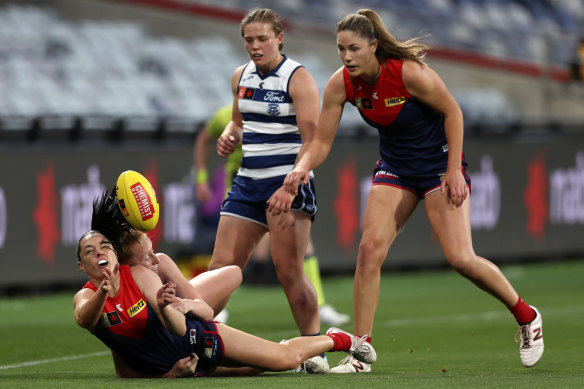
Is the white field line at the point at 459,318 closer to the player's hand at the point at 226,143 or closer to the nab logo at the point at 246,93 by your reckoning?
the player's hand at the point at 226,143

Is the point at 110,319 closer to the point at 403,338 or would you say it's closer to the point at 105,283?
the point at 105,283

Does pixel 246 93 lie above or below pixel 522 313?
above

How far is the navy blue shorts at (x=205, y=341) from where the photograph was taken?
21.6 ft

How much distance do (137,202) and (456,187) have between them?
193cm

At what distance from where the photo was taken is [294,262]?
25.1 feet

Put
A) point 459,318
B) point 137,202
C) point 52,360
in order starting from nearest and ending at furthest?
point 137,202
point 52,360
point 459,318

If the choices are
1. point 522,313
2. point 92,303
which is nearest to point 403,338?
point 522,313

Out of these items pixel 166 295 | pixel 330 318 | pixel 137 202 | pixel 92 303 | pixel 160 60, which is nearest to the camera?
pixel 92 303

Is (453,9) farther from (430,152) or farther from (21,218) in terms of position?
(430,152)

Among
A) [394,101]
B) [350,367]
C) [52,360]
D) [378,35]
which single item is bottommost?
[52,360]

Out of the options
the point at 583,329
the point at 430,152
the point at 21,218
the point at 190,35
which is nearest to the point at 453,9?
the point at 190,35

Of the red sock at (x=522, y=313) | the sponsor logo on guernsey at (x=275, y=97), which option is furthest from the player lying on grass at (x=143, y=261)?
the red sock at (x=522, y=313)

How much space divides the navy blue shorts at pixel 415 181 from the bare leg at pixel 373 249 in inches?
3.1

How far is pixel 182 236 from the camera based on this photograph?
1512 centimetres
